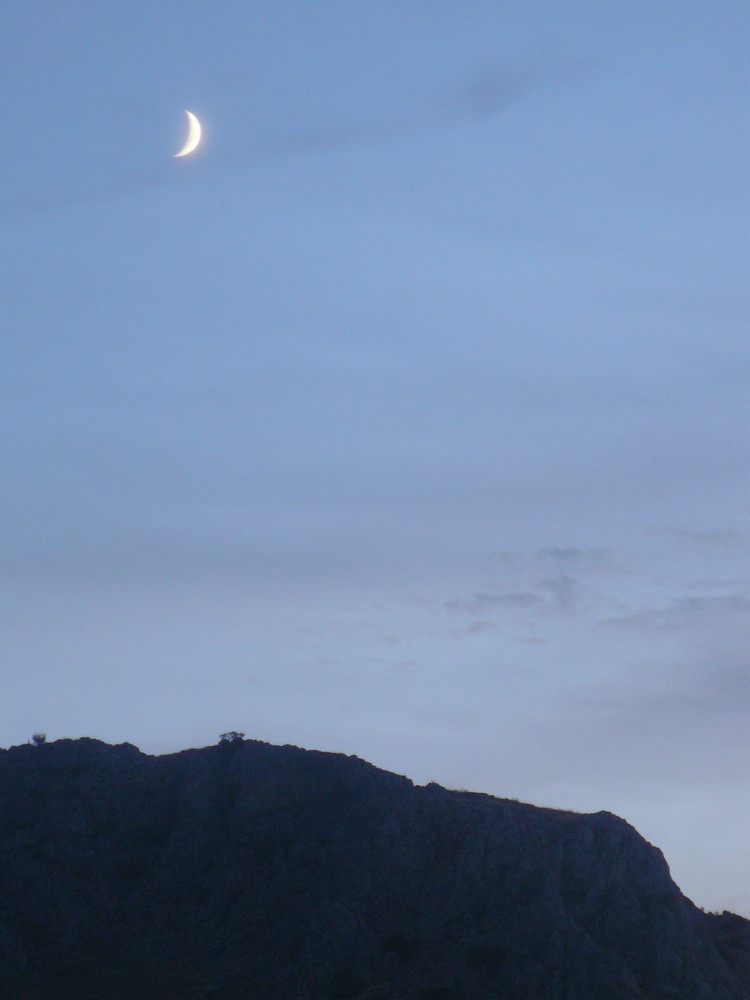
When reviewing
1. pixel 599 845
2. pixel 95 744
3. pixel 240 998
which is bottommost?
pixel 240 998

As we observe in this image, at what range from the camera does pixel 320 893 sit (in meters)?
66.2

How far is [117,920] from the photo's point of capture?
6744 centimetres

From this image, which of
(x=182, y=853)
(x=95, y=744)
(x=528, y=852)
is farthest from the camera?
(x=95, y=744)

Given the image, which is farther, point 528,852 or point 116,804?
point 116,804

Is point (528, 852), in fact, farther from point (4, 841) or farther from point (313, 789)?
point (4, 841)

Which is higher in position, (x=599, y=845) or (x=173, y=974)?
(x=599, y=845)

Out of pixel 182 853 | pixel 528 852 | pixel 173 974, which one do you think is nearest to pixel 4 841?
pixel 182 853

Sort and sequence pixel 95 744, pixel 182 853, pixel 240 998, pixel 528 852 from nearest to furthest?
pixel 240 998 < pixel 528 852 < pixel 182 853 < pixel 95 744

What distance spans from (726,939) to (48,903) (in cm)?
4179

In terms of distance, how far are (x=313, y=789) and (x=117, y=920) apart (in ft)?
49.0

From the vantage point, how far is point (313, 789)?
7481cm

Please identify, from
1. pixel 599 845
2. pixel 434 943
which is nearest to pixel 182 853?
pixel 434 943

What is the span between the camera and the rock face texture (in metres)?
61.1

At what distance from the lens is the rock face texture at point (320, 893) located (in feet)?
201
